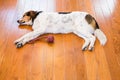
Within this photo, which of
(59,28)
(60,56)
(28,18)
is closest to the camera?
(60,56)

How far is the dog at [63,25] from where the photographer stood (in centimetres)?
235

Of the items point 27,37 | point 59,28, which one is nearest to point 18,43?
point 27,37

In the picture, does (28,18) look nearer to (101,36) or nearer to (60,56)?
(60,56)

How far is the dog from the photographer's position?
235 cm

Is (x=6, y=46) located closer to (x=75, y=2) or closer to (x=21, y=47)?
(x=21, y=47)

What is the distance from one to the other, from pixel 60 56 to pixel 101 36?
0.55 m

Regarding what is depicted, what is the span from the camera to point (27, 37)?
2371 mm

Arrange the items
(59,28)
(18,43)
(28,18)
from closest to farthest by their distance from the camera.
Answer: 1. (18,43)
2. (59,28)
3. (28,18)

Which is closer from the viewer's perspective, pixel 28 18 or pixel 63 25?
pixel 63 25

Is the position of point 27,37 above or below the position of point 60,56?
above

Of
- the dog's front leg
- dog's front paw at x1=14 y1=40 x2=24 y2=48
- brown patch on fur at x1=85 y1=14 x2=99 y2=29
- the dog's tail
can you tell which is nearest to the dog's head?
the dog's front leg

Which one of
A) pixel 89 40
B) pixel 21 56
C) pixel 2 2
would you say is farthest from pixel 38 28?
pixel 2 2

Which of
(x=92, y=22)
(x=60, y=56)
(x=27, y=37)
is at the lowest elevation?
(x=60, y=56)

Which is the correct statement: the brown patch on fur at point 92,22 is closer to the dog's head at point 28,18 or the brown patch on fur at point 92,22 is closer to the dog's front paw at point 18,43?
the dog's head at point 28,18
